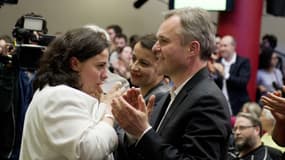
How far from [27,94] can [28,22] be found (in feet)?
1.44

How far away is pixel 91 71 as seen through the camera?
2.13m

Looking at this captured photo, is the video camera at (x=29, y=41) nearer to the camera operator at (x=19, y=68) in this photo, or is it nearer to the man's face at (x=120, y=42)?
the camera operator at (x=19, y=68)

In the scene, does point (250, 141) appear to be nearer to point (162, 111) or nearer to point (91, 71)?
point (162, 111)

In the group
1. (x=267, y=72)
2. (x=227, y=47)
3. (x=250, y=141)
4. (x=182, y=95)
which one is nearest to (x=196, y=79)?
(x=182, y=95)

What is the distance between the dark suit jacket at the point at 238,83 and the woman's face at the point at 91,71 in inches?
133

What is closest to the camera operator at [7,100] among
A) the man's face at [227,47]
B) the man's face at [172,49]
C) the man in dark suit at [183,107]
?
the man in dark suit at [183,107]

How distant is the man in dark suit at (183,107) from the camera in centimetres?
181

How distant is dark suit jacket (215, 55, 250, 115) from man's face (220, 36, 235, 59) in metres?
0.11

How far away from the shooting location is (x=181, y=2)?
20.0ft

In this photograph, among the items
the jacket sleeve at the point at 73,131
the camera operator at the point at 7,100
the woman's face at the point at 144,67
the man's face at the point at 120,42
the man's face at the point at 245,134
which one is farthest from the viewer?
the man's face at the point at 120,42

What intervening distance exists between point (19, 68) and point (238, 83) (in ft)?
8.92

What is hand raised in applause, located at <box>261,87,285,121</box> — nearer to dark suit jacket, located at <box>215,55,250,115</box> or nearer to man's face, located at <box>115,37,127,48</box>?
dark suit jacket, located at <box>215,55,250,115</box>

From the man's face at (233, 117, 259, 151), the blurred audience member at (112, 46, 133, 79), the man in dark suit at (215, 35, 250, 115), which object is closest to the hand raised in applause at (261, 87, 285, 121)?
the man's face at (233, 117, 259, 151)

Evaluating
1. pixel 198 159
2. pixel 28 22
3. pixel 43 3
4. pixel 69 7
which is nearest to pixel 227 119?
pixel 198 159
